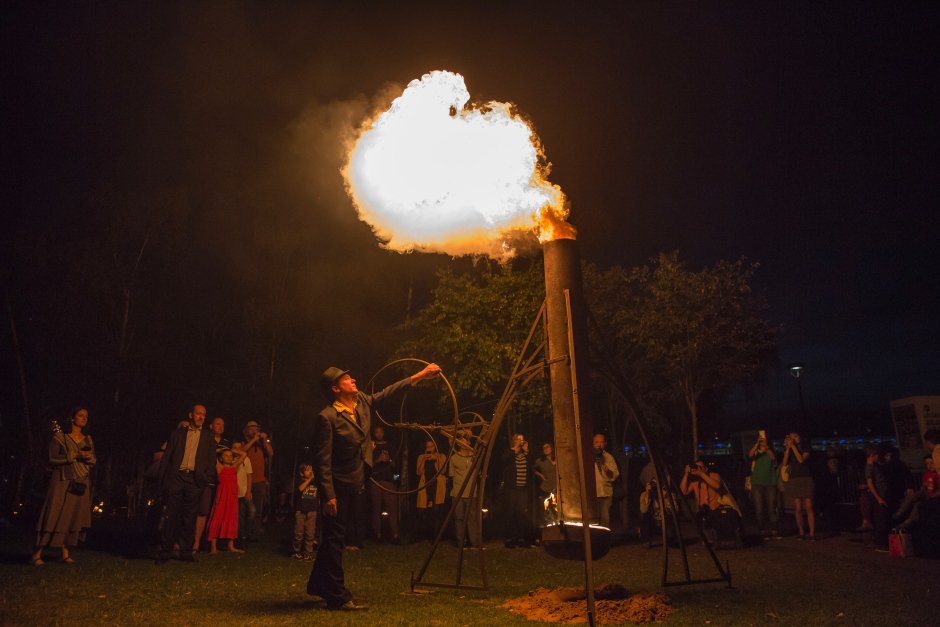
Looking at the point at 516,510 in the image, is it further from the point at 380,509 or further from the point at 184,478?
the point at 184,478

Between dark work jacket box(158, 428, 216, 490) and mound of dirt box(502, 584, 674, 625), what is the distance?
5.17m

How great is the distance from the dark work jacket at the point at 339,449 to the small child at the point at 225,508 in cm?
495

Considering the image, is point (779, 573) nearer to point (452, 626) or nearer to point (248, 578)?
point (452, 626)

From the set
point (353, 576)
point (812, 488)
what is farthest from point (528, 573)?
point (812, 488)

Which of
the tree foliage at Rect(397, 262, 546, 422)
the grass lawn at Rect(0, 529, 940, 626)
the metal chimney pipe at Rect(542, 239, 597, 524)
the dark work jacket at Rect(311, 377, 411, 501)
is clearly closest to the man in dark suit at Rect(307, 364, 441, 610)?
the dark work jacket at Rect(311, 377, 411, 501)

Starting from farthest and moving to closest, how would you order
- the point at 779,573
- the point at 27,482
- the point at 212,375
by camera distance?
the point at 212,375, the point at 27,482, the point at 779,573

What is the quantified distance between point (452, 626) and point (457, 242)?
4.10 meters

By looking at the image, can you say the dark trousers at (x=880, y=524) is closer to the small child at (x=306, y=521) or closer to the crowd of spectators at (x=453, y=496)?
the crowd of spectators at (x=453, y=496)

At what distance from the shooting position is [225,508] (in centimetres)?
1050

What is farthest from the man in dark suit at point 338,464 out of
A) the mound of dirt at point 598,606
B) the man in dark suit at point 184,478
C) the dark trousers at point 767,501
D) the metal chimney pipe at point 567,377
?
Answer: the dark trousers at point 767,501

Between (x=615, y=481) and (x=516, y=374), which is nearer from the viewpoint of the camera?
(x=516, y=374)

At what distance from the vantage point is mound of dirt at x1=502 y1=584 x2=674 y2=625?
5.53 meters

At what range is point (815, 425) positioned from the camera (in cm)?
6569

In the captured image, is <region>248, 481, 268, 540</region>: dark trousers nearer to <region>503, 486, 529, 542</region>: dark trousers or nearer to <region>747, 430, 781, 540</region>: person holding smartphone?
<region>503, 486, 529, 542</region>: dark trousers
